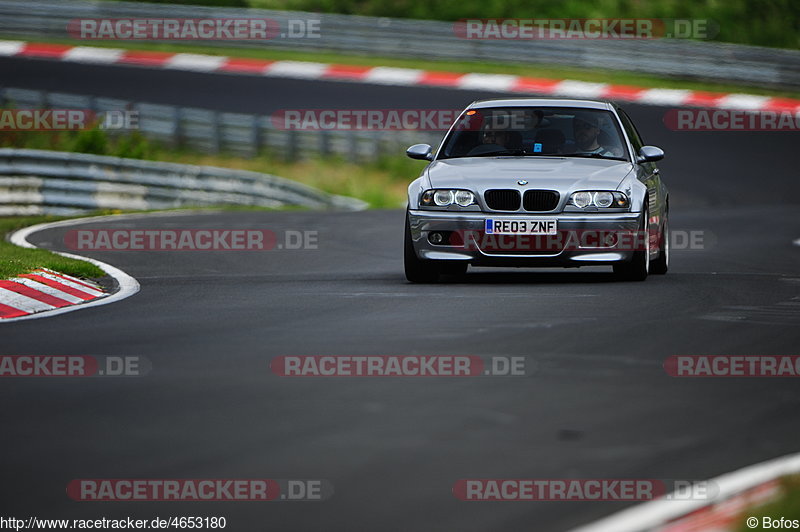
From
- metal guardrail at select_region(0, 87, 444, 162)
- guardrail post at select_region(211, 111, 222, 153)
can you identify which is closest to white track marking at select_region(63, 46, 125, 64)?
metal guardrail at select_region(0, 87, 444, 162)

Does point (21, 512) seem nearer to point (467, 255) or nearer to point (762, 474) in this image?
point (762, 474)

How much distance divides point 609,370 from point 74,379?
2763mm

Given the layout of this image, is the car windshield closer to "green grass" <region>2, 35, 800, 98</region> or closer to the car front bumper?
the car front bumper

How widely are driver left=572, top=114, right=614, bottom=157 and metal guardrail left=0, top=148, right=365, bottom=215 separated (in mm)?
11863

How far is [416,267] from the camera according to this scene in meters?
12.8

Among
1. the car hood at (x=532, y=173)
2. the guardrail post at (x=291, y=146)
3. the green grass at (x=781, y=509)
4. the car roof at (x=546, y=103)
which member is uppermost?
the car roof at (x=546, y=103)

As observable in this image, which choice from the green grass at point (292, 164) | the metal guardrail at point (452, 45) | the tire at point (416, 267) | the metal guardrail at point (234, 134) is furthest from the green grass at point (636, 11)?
the tire at point (416, 267)

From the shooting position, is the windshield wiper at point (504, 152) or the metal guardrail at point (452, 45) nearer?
the windshield wiper at point (504, 152)

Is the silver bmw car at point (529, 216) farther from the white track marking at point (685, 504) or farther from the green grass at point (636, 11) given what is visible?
the green grass at point (636, 11)

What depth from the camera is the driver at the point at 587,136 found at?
43.9 feet

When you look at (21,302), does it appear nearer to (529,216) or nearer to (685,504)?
(529,216)

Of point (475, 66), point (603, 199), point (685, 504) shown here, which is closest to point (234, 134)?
point (475, 66)

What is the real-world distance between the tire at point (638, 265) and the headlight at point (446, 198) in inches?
53.7

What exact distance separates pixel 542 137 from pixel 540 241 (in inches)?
57.0
